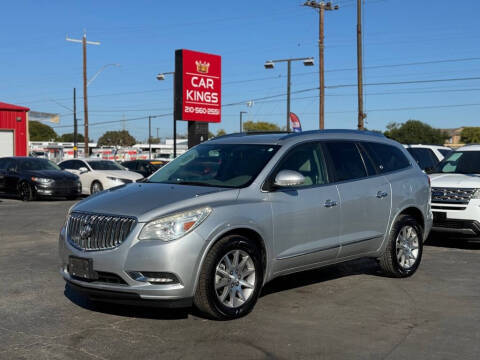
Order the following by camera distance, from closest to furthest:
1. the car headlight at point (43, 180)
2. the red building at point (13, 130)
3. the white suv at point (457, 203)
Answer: the white suv at point (457, 203) → the car headlight at point (43, 180) → the red building at point (13, 130)

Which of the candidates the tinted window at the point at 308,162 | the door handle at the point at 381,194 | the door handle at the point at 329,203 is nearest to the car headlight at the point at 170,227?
the tinted window at the point at 308,162

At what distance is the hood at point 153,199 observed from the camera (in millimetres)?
5386

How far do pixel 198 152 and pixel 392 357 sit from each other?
3345 mm

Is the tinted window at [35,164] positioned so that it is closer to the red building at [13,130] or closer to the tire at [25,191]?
the tire at [25,191]

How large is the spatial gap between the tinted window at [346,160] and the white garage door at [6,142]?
3165 cm

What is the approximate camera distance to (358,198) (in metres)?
6.95

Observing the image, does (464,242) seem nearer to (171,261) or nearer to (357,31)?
(171,261)

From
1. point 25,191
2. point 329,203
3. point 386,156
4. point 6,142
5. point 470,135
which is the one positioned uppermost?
point 470,135

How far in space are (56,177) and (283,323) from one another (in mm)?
15772

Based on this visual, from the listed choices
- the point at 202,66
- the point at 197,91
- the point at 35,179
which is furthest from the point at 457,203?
the point at 202,66

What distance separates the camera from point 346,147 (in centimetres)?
723

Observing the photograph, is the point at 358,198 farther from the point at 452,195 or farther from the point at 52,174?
the point at 52,174

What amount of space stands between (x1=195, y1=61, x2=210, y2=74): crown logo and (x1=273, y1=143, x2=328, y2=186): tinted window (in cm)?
1822

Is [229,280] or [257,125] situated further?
[257,125]
